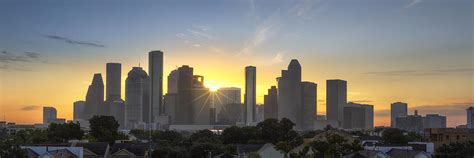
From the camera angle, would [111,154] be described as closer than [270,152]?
Yes

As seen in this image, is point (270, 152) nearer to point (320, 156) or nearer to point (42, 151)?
point (320, 156)

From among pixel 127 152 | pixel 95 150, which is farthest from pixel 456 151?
pixel 95 150

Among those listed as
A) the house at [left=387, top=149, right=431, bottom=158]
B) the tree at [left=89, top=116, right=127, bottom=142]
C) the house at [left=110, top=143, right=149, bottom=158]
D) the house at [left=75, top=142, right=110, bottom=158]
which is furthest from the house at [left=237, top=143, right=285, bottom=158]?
the tree at [left=89, top=116, right=127, bottom=142]

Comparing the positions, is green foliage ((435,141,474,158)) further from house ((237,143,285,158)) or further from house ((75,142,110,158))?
house ((75,142,110,158))

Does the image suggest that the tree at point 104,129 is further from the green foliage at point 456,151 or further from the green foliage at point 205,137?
the green foliage at point 456,151

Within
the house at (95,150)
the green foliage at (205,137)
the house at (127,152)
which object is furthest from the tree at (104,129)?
the house at (95,150)

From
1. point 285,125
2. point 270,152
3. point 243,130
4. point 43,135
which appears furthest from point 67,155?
point 285,125

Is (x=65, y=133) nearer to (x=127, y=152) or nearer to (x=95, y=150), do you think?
(x=127, y=152)

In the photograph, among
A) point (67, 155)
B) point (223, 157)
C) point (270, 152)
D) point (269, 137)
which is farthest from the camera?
point (269, 137)

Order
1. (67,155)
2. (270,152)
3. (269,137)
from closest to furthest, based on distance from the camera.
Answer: (67,155), (270,152), (269,137)
